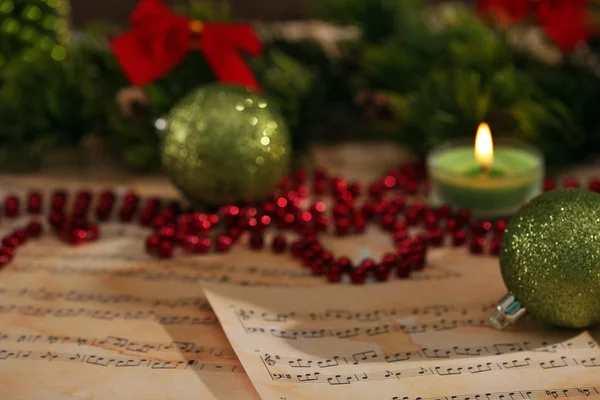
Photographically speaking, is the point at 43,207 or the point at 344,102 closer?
the point at 43,207

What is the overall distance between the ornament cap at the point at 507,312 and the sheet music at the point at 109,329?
24 centimetres

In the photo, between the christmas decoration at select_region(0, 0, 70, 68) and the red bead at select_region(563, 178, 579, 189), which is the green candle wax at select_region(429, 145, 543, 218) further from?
the christmas decoration at select_region(0, 0, 70, 68)

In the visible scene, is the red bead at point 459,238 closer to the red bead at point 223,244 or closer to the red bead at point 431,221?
the red bead at point 431,221

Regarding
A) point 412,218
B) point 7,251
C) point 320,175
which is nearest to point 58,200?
point 7,251

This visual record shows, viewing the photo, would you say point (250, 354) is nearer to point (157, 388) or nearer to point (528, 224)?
point (157, 388)

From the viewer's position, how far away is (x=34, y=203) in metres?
1.05

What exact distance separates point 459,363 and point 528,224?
0.14 metres

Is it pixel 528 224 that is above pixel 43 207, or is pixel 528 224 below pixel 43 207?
above

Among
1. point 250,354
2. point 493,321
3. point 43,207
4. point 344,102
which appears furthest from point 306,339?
point 344,102

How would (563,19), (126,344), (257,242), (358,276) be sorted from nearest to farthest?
1. (126,344)
2. (358,276)
3. (257,242)
4. (563,19)

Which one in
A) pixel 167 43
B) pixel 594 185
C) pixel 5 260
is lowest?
pixel 5 260

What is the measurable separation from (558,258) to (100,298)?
45 centimetres

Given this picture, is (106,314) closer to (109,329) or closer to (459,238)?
(109,329)

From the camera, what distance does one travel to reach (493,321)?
0.75 m
